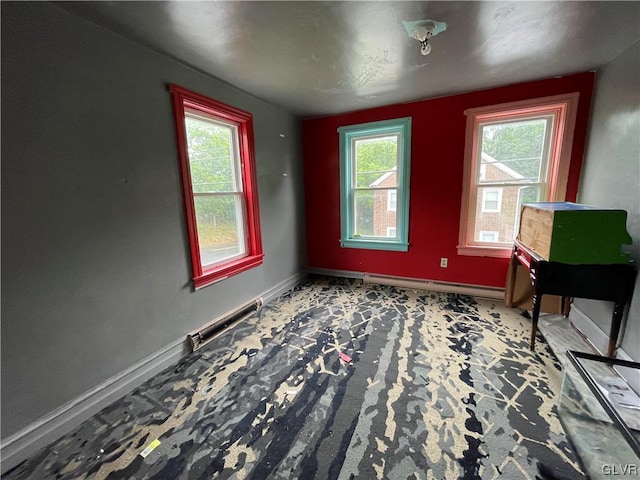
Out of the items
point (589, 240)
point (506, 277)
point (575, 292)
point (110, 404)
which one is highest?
point (589, 240)

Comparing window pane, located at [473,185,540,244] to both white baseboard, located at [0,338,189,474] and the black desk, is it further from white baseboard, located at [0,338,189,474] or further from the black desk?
white baseboard, located at [0,338,189,474]

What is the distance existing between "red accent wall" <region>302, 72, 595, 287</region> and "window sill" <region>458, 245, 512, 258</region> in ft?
0.17

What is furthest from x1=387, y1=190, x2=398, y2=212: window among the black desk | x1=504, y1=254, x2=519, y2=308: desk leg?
the black desk

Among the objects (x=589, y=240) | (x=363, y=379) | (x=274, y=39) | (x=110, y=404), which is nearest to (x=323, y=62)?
(x=274, y=39)

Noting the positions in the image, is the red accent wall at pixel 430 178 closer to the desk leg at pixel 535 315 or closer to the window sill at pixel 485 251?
the window sill at pixel 485 251

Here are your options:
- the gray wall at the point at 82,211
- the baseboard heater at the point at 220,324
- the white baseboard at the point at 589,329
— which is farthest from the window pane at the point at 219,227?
the white baseboard at the point at 589,329

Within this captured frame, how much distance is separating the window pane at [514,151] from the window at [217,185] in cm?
267

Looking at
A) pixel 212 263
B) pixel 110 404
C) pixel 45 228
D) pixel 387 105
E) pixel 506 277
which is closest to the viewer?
pixel 45 228

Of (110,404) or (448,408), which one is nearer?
(448,408)

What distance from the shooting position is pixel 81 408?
152 cm

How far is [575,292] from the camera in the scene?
5.84ft

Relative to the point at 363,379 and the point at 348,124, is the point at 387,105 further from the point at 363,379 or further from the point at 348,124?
the point at 363,379

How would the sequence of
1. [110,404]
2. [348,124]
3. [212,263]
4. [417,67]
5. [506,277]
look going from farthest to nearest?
[348,124], [506,277], [212,263], [417,67], [110,404]

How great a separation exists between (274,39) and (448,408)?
2628 millimetres
